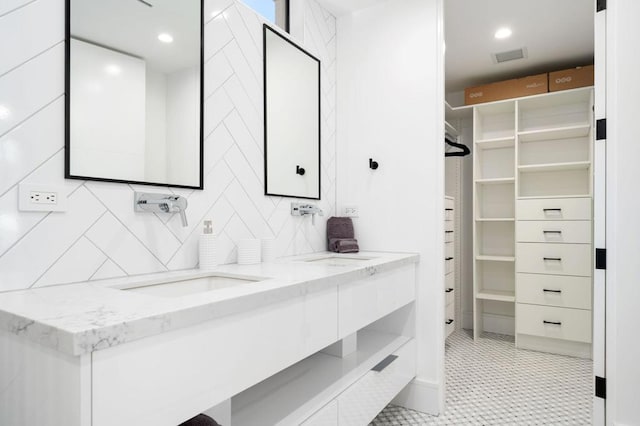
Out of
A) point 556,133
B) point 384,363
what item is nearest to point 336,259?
point 384,363

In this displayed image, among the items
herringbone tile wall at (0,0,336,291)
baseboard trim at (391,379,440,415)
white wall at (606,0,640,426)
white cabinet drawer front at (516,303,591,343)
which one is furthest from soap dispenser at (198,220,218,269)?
white cabinet drawer front at (516,303,591,343)

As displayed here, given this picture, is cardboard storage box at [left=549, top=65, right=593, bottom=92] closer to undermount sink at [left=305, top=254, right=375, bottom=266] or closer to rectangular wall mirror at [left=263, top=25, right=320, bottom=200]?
rectangular wall mirror at [left=263, top=25, right=320, bottom=200]

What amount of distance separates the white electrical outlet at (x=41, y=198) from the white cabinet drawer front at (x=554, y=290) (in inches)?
136

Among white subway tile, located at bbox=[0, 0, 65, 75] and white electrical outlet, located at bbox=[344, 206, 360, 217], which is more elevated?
white subway tile, located at bbox=[0, 0, 65, 75]

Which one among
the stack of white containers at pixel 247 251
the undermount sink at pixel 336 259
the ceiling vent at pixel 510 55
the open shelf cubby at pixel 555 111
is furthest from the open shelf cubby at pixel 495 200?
the stack of white containers at pixel 247 251

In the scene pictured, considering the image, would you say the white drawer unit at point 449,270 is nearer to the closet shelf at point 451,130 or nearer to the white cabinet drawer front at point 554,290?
the white cabinet drawer front at point 554,290

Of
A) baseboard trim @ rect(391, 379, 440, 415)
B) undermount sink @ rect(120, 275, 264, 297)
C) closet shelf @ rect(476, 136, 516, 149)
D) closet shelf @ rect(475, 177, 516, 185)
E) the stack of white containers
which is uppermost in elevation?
closet shelf @ rect(476, 136, 516, 149)

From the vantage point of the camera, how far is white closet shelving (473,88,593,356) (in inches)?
129

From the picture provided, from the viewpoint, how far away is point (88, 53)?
4.31 feet

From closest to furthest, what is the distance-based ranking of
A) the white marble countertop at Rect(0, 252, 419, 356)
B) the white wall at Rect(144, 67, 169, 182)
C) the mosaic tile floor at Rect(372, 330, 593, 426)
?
the white marble countertop at Rect(0, 252, 419, 356) → the white wall at Rect(144, 67, 169, 182) → the mosaic tile floor at Rect(372, 330, 593, 426)

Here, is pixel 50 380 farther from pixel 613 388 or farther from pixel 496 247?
pixel 496 247

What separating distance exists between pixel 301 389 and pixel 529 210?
9.02 ft

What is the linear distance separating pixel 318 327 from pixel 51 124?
42.6 inches

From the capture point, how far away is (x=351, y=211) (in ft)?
8.65
